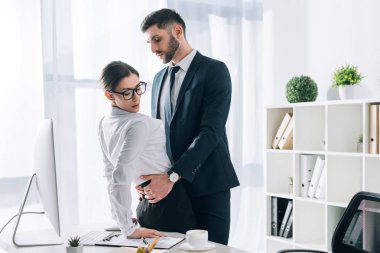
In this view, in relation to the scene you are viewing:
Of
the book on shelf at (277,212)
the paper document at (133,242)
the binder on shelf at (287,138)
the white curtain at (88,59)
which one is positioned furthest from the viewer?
the book on shelf at (277,212)

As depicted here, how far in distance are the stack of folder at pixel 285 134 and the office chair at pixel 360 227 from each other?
5.64 ft

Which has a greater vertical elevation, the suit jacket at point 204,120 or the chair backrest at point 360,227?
the suit jacket at point 204,120

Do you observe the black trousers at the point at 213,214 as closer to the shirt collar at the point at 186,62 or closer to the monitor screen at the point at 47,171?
the shirt collar at the point at 186,62

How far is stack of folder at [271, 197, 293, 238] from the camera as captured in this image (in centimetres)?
387

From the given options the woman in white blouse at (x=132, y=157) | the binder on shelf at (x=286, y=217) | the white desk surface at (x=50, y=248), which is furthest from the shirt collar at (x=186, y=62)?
the binder on shelf at (x=286, y=217)

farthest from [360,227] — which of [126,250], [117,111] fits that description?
[117,111]

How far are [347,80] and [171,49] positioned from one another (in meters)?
1.55

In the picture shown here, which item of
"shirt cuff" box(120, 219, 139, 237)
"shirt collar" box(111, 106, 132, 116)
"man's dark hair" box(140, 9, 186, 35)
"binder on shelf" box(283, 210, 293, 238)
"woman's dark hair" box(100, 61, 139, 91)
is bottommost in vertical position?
"binder on shelf" box(283, 210, 293, 238)

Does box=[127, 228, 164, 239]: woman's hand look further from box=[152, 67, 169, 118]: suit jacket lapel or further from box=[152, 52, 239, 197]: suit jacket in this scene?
box=[152, 67, 169, 118]: suit jacket lapel

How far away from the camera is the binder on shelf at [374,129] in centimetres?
315

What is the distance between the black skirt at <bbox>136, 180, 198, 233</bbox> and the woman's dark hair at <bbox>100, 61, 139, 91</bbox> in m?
0.51

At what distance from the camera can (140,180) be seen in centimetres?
209

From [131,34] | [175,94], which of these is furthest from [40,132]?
[131,34]

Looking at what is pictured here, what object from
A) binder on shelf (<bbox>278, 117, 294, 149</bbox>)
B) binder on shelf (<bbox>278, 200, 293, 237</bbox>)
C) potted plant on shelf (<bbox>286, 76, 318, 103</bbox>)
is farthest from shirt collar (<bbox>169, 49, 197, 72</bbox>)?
binder on shelf (<bbox>278, 200, 293, 237</bbox>)
